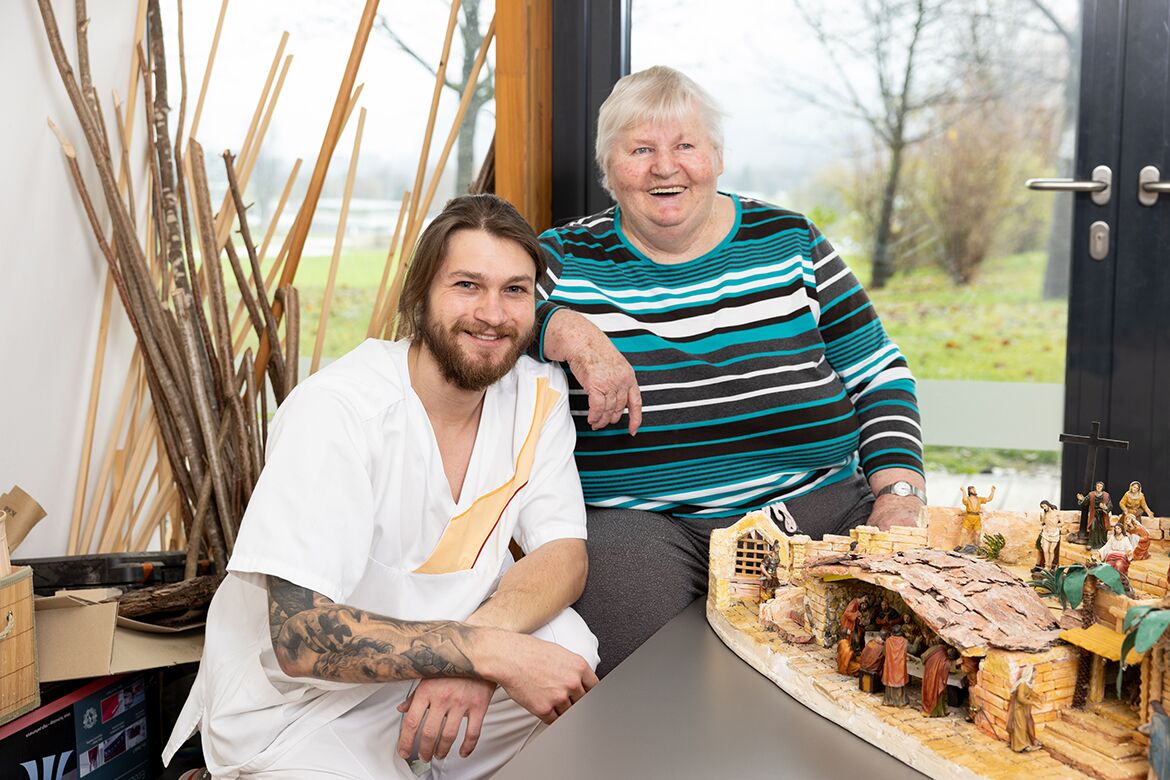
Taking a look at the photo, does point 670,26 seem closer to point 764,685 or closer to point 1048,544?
point 1048,544

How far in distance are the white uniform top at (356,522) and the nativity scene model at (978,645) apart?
42 cm

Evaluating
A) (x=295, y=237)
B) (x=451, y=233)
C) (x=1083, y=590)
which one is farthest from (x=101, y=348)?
(x=1083, y=590)

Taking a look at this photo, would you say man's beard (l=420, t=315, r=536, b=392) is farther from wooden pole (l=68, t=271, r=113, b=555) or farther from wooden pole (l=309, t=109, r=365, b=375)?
wooden pole (l=68, t=271, r=113, b=555)

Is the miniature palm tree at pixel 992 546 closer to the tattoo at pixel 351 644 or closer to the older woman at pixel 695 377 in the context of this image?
the older woman at pixel 695 377

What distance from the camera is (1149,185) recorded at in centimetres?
217

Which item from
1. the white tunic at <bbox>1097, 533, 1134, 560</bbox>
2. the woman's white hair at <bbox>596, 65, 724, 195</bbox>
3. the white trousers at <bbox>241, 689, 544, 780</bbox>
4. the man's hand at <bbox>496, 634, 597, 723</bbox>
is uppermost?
the woman's white hair at <bbox>596, 65, 724, 195</bbox>

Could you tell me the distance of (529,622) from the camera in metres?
1.53

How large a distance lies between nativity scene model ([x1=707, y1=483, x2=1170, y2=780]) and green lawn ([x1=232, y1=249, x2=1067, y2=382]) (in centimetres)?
101

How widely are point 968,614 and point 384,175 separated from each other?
2.00m

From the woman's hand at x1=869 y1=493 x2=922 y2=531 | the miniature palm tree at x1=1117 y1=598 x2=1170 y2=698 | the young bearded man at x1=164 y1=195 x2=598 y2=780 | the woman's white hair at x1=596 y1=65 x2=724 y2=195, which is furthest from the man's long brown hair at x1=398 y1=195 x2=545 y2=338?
the miniature palm tree at x1=1117 y1=598 x2=1170 y2=698

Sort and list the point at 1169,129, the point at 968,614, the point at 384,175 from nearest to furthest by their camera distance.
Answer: the point at 968,614 < the point at 1169,129 < the point at 384,175

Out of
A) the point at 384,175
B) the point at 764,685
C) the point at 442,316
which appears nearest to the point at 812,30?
the point at 384,175

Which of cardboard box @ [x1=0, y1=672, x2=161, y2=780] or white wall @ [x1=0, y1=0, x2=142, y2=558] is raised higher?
white wall @ [x1=0, y1=0, x2=142, y2=558]

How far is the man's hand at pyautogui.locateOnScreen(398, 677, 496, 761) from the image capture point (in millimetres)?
1359
